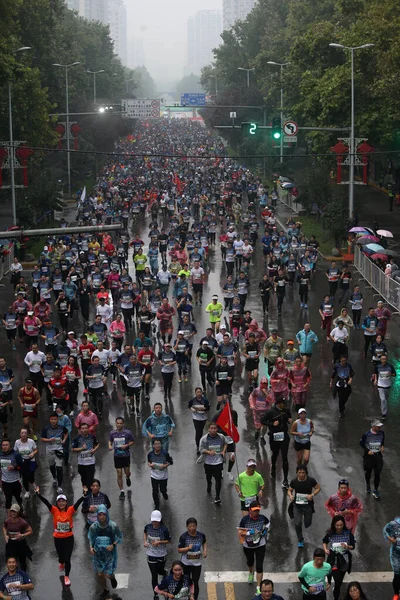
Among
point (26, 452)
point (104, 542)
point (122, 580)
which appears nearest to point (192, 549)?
point (104, 542)

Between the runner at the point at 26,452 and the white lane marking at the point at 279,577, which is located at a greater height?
the runner at the point at 26,452

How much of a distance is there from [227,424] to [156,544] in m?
3.69

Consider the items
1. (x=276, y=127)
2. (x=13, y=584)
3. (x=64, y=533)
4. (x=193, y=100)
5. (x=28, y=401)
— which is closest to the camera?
(x=13, y=584)

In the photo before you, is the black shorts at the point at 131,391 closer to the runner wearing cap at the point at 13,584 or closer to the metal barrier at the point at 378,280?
the runner wearing cap at the point at 13,584

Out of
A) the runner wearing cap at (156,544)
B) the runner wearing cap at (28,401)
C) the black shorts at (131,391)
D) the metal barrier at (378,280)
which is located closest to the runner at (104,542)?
the runner wearing cap at (156,544)

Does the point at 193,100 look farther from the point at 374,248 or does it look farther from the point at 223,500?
the point at 223,500

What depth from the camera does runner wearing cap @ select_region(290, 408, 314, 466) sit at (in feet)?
46.8

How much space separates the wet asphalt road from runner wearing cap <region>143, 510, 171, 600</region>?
1.14ft

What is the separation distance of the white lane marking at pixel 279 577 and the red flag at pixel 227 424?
9.52 feet

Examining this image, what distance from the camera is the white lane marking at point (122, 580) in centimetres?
1130

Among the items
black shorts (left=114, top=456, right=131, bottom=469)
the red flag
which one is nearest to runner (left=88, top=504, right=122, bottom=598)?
black shorts (left=114, top=456, right=131, bottom=469)

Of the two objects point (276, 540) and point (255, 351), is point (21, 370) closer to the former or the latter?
A: point (255, 351)

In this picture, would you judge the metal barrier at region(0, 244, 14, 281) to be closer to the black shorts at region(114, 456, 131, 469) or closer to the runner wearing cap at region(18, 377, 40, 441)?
the runner wearing cap at region(18, 377, 40, 441)

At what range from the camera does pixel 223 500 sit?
1380 centimetres
